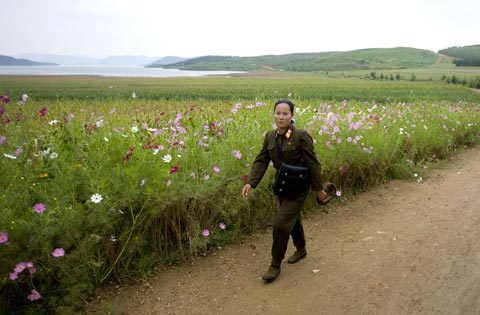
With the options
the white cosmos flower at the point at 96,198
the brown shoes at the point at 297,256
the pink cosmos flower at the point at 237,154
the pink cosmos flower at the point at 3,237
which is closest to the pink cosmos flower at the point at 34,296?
the pink cosmos flower at the point at 3,237

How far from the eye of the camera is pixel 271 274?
3791mm

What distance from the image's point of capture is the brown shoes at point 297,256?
417 cm

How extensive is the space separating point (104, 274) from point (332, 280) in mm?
2189

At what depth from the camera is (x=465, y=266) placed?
3939 mm

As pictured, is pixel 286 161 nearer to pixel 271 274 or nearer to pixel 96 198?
pixel 271 274

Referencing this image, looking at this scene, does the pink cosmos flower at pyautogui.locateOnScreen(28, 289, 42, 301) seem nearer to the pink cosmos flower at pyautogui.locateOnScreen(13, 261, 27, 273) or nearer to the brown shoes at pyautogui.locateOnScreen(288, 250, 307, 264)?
the pink cosmos flower at pyautogui.locateOnScreen(13, 261, 27, 273)

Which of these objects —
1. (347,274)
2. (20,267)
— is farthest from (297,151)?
(20,267)

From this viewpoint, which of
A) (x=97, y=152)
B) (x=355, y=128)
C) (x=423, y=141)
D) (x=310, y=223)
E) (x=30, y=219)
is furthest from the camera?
(x=423, y=141)

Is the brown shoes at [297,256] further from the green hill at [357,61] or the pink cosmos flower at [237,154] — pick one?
the green hill at [357,61]

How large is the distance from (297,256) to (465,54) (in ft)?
562

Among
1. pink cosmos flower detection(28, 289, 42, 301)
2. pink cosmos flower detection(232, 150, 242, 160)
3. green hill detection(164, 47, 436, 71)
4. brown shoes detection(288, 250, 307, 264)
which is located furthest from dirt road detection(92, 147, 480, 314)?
green hill detection(164, 47, 436, 71)

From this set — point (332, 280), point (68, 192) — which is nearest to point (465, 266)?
point (332, 280)

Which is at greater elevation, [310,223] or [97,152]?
[97,152]

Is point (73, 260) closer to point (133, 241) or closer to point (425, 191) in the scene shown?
point (133, 241)
